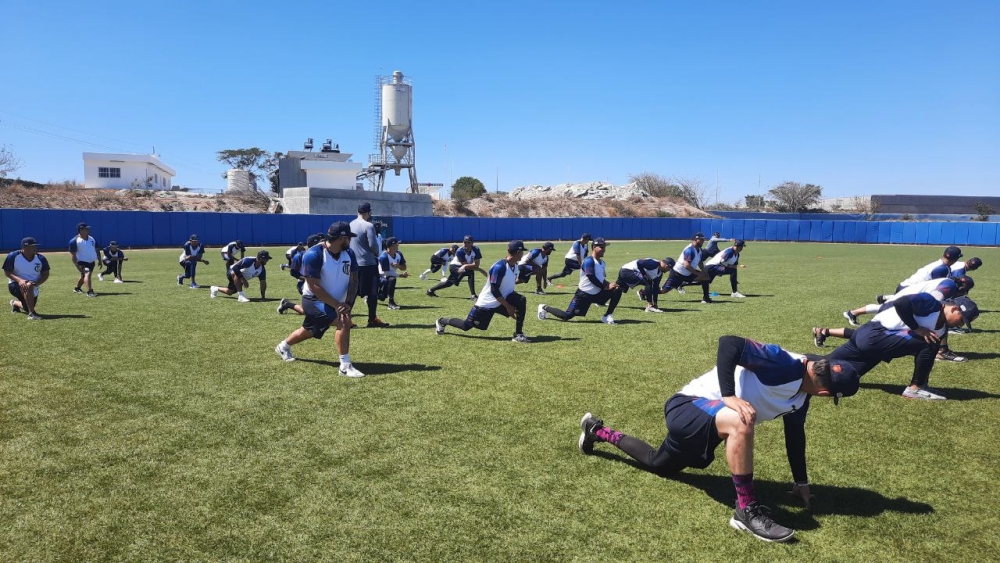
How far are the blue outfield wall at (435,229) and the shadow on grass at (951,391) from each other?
123 feet

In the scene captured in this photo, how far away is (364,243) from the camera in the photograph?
1132 centimetres

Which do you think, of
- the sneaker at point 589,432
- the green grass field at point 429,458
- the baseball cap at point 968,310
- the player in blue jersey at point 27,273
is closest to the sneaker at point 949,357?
the green grass field at point 429,458

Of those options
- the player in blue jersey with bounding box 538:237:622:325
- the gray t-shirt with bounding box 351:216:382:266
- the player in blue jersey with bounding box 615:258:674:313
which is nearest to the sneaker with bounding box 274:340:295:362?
the gray t-shirt with bounding box 351:216:382:266

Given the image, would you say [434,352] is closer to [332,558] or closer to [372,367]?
[372,367]

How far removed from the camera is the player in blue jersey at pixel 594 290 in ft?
40.5

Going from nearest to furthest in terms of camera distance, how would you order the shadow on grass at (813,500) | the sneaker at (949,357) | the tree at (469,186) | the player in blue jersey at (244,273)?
the shadow on grass at (813,500) → the sneaker at (949,357) → the player in blue jersey at (244,273) → the tree at (469,186)

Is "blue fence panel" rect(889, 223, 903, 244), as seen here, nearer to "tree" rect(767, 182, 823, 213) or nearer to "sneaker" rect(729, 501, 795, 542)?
"tree" rect(767, 182, 823, 213)

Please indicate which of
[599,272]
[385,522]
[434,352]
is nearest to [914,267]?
[599,272]

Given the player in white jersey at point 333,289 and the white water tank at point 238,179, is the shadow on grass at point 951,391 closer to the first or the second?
the player in white jersey at point 333,289

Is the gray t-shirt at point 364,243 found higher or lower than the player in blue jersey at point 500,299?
higher

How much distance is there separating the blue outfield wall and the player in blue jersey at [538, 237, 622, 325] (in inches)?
1255

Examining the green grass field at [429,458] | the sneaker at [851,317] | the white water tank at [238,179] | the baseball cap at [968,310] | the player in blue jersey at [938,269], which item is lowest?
the green grass field at [429,458]

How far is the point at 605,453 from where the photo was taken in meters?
5.59

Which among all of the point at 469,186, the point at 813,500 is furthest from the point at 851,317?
the point at 469,186
